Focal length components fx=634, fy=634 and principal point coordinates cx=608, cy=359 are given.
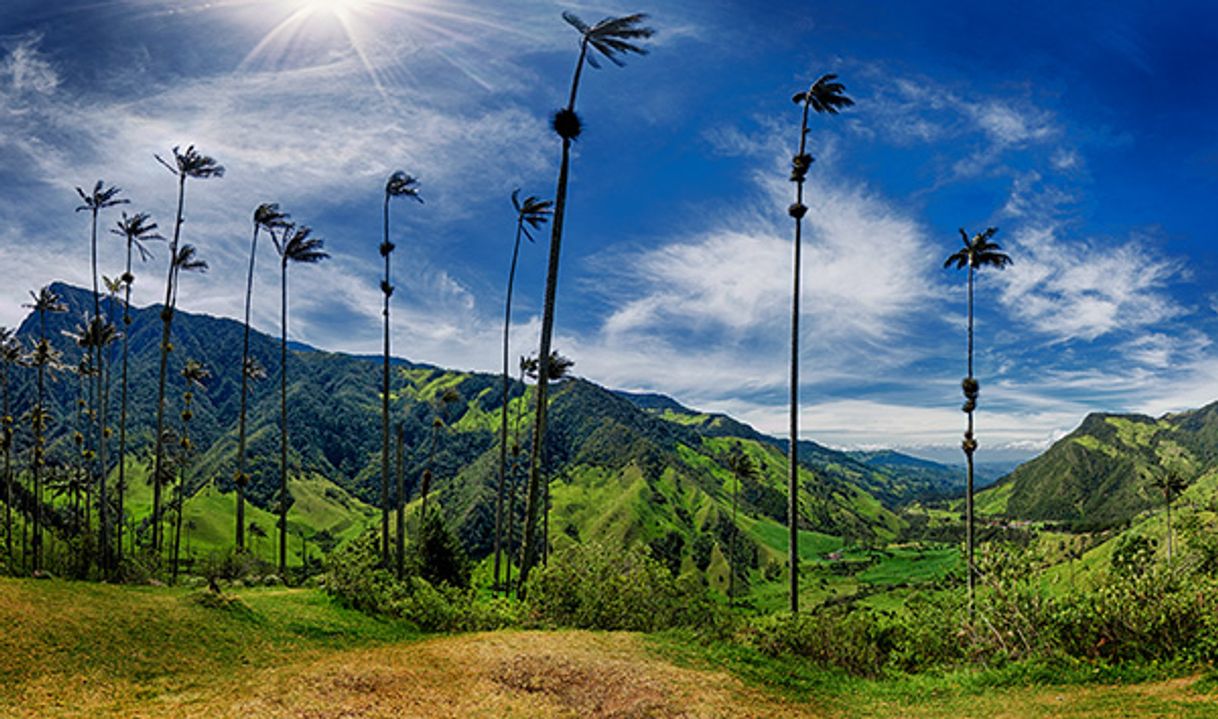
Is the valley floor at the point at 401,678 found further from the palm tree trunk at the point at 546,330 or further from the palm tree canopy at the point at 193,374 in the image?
the palm tree canopy at the point at 193,374

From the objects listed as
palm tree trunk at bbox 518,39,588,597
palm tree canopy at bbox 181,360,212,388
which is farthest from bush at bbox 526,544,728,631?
Result: palm tree canopy at bbox 181,360,212,388

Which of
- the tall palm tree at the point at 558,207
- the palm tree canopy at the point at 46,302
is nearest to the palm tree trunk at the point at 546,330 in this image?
the tall palm tree at the point at 558,207

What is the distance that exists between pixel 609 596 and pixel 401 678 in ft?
31.5

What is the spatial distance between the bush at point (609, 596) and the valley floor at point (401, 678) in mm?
2292

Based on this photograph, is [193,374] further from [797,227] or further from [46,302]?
[797,227]

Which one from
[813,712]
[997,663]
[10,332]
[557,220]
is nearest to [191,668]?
[813,712]

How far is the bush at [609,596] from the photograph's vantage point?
23.9 meters

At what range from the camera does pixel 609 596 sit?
79.1 ft

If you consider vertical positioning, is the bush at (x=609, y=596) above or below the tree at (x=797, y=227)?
below

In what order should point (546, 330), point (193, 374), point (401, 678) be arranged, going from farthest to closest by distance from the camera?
point (193, 374)
point (546, 330)
point (401, 678)

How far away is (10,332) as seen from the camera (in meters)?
44.3

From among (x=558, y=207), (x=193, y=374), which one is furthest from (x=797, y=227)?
(x=193, y=374)

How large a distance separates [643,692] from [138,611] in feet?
50.8

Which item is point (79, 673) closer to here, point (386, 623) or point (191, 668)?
point (191, 668)
